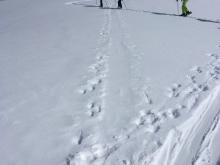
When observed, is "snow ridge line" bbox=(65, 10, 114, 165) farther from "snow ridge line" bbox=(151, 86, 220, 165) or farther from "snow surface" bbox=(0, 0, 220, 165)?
"snow ridge line" bbox=(151, 86, 220, 165)

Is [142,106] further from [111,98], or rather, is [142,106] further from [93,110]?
[93,110]

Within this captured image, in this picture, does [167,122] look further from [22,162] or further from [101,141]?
[22,162]

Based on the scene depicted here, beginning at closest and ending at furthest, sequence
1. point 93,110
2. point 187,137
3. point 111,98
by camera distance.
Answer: point 187,137
point 93,110
point 111,98

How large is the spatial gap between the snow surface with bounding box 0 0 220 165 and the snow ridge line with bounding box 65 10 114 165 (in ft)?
0.05

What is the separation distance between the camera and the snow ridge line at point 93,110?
4.53 m

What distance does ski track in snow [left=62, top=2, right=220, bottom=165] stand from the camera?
14.9ft

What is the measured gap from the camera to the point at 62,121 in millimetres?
5590

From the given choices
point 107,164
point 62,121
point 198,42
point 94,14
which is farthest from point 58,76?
point 94,14

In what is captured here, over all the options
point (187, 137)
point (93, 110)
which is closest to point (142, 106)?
point (93, 110)

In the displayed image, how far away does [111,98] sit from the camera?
6453 mm

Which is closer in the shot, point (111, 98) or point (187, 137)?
point (187, 137)

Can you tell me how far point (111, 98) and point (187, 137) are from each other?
1948 mm

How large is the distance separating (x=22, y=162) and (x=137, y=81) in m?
3.46

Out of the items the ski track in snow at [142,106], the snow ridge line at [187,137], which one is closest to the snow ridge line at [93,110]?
the ski track in snow at [142,106]
